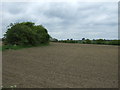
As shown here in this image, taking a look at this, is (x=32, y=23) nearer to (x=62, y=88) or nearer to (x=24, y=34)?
(x=24, y=34)

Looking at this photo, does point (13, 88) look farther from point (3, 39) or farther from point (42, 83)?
point (3, 39)

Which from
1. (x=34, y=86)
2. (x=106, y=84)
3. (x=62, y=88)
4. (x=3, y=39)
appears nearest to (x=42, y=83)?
(x=34, y=86)

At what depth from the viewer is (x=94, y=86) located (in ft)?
11.0

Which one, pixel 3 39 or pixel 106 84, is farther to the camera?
pixel 3 39

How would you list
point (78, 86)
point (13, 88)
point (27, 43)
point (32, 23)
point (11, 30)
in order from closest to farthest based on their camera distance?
point (13, 88), point (78, 86), point (11, 30), point (27, 43), point (32, 23)

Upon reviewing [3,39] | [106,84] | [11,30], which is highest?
[11,30]

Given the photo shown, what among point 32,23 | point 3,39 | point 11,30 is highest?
point 32,23

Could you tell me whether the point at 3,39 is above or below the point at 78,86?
above

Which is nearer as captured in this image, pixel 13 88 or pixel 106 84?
pixel 13 88

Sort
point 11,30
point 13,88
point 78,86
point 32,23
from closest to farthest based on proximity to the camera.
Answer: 1. point 13,88
2. point 78,86
3. point 11,30
4. point 32,23

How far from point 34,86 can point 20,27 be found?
15.8 m

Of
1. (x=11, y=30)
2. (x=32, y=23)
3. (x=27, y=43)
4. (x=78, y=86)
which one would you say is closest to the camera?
(x=78, y=86)

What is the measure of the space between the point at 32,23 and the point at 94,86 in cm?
2262

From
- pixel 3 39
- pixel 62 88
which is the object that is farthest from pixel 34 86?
pixel 3 39
